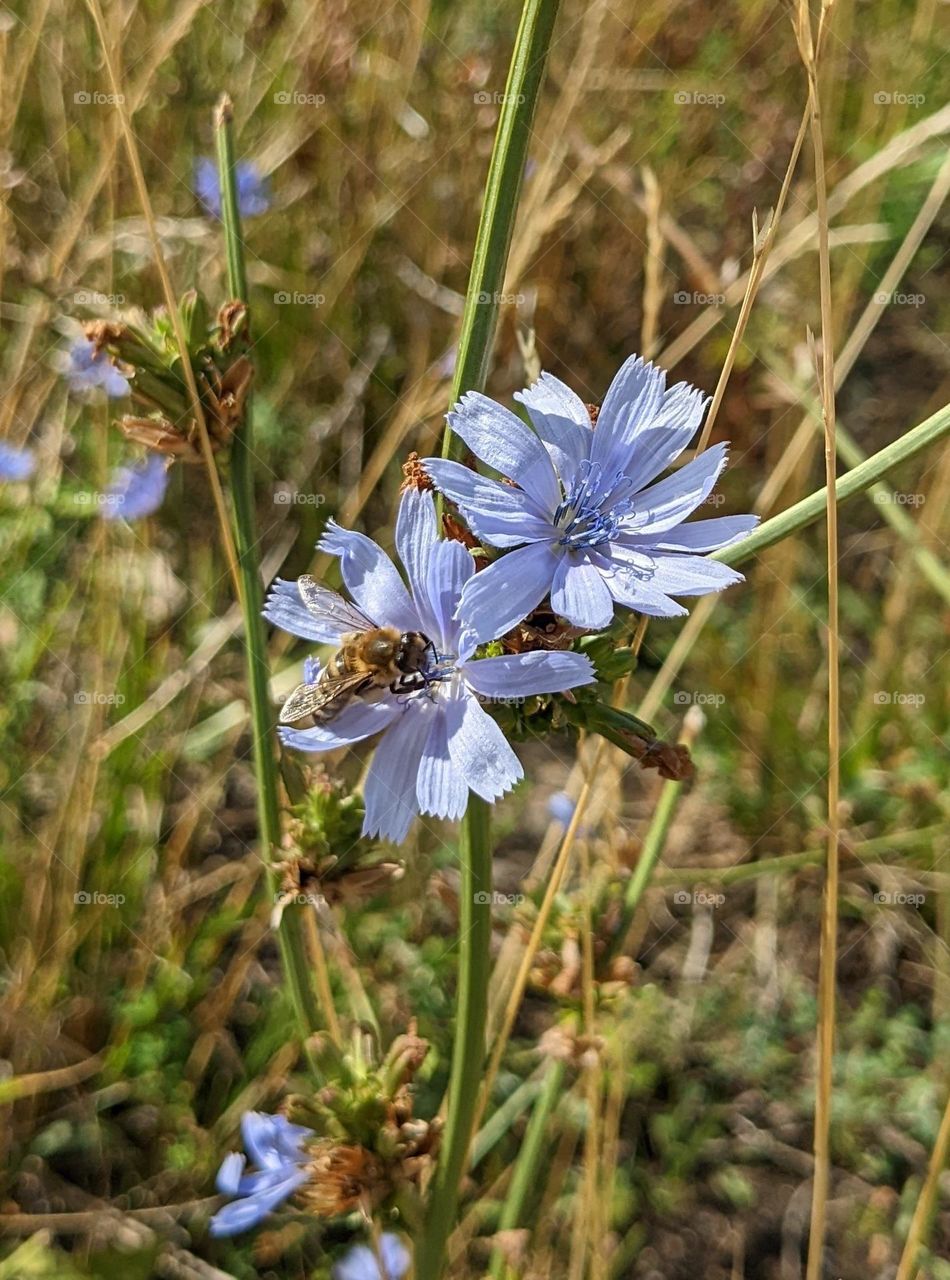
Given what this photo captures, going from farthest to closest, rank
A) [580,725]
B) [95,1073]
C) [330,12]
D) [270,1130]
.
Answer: [330,12] < [95,1073] < [270,1130] < [580,725]

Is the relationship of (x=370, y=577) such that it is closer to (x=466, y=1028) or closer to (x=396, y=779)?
(x=396, y=779)

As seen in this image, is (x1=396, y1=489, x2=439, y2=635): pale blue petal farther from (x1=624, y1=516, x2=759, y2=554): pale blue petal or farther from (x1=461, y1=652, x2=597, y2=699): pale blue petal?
(x1=624, y1=516, x2=759, y2=554): pale blue petal

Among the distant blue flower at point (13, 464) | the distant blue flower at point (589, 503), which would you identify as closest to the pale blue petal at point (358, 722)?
the distant blue flower at point (589, 503)

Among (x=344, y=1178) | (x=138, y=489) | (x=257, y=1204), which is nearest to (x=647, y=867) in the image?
(x=344, y=1178)

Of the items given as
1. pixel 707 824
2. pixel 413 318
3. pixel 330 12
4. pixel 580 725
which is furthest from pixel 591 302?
pixel 580 725

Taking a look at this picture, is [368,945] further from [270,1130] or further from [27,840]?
[270,1130]

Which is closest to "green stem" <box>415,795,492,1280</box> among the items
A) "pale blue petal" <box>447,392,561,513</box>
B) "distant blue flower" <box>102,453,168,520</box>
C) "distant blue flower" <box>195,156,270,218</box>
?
"pale blue petal" <box>447,392,561,513</box>
